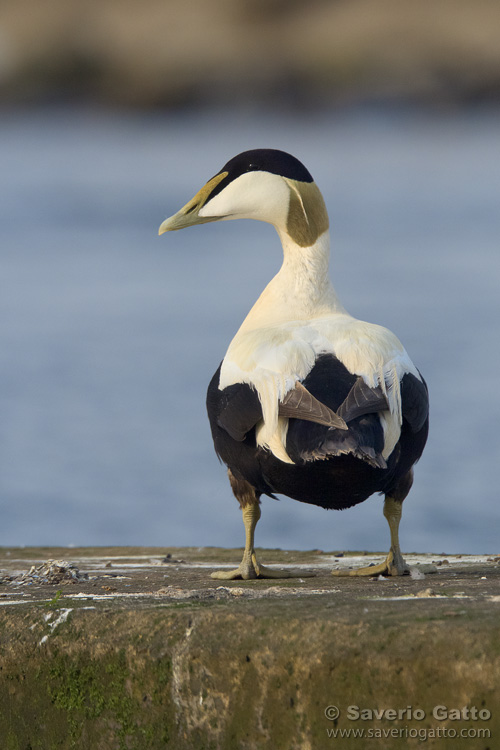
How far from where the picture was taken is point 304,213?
5230 millimetres

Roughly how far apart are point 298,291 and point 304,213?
1.45ft

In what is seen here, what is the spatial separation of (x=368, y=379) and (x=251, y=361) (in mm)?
551

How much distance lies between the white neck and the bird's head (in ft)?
0.24

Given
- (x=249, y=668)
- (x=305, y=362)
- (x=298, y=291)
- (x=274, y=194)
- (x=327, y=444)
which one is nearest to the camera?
(x=249, y=668)

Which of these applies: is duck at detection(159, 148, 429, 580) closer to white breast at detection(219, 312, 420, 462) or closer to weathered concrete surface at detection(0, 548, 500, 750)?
white breast at detection(219, 312, 420, 462)

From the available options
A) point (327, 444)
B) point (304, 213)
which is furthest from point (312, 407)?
point (304, 213)

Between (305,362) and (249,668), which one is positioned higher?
(305,362)

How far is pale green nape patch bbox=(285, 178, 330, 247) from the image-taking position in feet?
17.1

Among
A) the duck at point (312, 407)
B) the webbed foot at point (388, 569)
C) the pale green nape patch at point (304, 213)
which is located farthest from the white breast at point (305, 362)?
the pale green nape patch at point (304, 213)

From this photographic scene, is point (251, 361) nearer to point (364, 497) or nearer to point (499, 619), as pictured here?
point (364, 497)

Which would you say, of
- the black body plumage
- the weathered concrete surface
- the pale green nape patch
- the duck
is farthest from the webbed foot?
the pale green nape patch

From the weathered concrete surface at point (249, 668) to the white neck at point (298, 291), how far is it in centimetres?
173

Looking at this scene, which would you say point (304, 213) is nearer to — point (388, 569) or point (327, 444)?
point (327, 444)

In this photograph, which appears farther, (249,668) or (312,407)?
(312,407)
